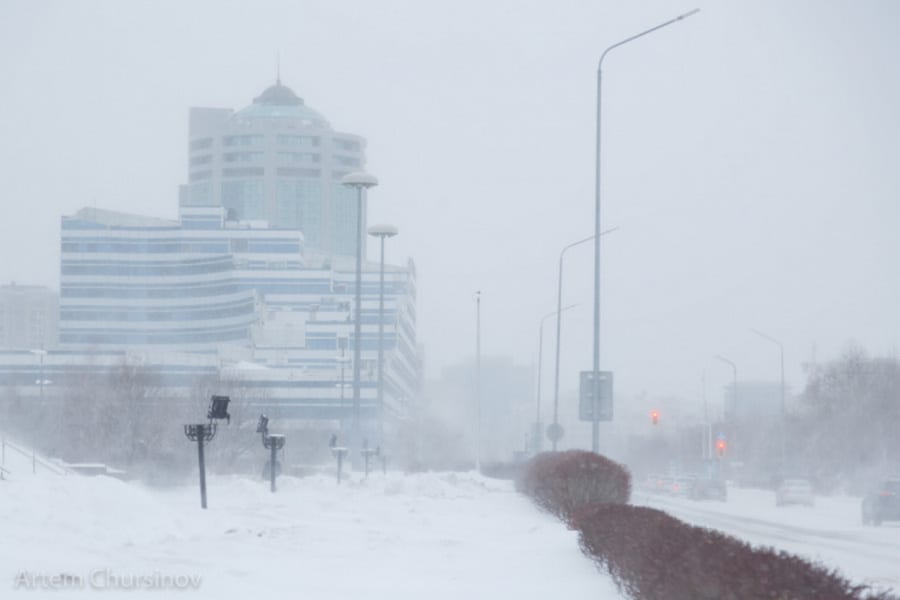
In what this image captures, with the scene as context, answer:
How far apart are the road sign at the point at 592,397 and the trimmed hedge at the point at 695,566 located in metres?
21.1

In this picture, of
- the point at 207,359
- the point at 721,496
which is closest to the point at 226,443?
the point at 721,496

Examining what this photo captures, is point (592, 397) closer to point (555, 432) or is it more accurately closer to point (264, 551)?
point (555, 432)

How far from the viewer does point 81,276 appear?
188500 millimetres

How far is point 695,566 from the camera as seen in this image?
34.1 feet

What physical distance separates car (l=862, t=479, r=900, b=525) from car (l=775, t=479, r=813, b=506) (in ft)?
46.7

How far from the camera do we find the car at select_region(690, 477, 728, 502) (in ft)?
195

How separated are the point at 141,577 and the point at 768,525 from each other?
77.2ft

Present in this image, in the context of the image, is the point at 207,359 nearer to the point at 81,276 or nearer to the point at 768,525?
the point at 81,276

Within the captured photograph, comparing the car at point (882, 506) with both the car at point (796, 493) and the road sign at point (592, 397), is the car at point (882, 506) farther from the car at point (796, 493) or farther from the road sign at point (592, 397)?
the car at point (796, 493)

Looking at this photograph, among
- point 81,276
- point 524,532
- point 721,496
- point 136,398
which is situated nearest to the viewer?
point 524,532

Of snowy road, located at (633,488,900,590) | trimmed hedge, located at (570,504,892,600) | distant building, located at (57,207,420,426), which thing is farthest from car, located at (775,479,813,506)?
distant building, located at (57,207,420,426)

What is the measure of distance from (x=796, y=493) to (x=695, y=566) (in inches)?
1774

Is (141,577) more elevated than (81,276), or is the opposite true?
(81,276)

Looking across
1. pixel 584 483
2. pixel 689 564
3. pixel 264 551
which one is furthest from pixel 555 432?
pixel 689 564
